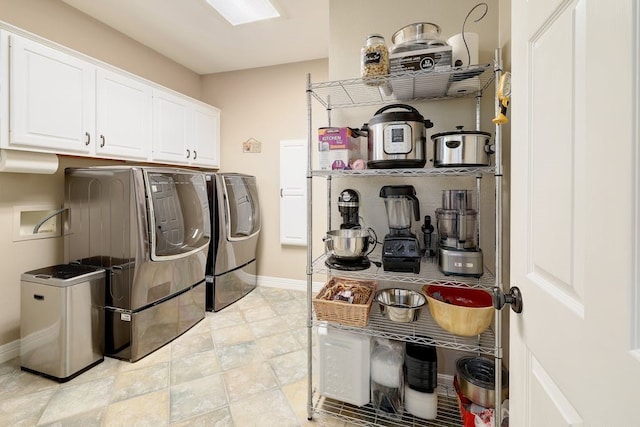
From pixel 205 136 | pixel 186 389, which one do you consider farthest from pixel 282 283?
pixel 205 136

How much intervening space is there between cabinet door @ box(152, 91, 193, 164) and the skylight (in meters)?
0.98

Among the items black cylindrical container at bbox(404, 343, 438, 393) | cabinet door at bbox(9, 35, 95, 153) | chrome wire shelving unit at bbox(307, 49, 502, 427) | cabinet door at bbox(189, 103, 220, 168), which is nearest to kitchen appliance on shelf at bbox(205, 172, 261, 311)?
cabinet door at bbox(189, 103, 220, 168)

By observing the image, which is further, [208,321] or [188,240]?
[208,321]

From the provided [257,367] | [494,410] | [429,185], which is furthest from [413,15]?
[257,367]

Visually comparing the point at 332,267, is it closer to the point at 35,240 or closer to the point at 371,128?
the point at 371,128

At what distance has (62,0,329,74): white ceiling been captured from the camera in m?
2.40

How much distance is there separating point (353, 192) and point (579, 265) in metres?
1.22

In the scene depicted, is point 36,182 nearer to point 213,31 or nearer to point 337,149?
point 213,31

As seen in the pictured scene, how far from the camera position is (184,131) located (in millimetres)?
3143

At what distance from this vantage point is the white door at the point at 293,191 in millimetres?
3430

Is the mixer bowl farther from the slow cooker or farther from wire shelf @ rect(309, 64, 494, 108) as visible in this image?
wire shelf @ rect(309, 64, 494, 108)

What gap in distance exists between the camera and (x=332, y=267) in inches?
60.6

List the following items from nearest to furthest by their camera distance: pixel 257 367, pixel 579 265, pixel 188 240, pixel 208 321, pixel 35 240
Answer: pixel 579 265, pixel 257 367, pixel 35 240, pixel 188 240, pixel 208 321

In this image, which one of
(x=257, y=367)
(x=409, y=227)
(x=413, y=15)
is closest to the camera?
(x=409, y=227)
